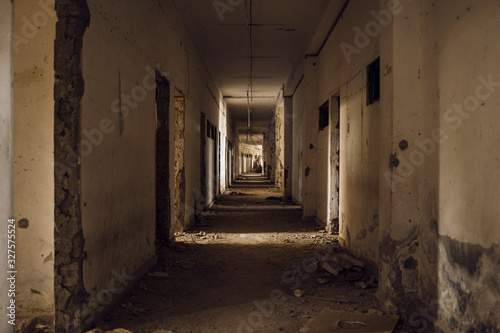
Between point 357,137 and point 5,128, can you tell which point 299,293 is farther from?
point 5,128

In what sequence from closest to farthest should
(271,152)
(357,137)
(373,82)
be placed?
(373,82), (357,137), (271,152)

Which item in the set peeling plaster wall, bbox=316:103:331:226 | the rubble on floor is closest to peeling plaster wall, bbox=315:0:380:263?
peeling plaster wall, bbox=316:103:331:226

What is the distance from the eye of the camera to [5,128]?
1.94 m

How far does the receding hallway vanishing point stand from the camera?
2.05m

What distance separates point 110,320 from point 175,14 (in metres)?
4.35

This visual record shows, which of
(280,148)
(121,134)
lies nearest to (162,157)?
(121,134)

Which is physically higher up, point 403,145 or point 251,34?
point 251,34

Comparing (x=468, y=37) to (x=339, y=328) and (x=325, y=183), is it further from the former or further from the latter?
(x=325, y=183)

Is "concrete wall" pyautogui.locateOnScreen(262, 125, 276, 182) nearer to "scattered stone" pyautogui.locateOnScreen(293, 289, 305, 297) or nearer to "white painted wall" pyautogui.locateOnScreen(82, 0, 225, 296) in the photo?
"white painted wall" pyautogui.locateOnScreen(82, 0, 225, 296)

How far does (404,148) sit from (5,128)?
2.66 meters

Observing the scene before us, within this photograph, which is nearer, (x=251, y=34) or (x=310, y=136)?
(x=251, y=34)

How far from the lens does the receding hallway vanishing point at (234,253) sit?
205 centimetres

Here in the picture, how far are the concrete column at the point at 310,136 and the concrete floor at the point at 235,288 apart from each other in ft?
4.42

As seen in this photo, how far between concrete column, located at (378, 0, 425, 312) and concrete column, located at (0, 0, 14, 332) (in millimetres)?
2563
